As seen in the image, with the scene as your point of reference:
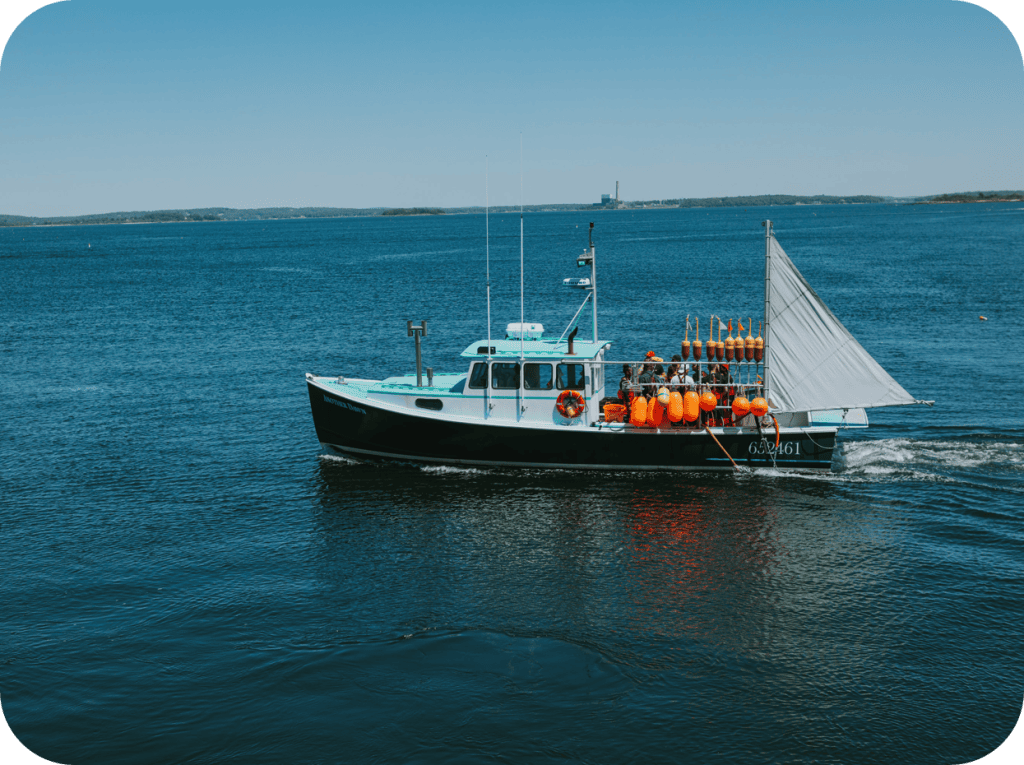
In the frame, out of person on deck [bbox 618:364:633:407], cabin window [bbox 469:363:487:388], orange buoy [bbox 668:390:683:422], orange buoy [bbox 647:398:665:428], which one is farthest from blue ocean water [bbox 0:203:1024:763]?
cabin window [bbox 469:363:487:388]

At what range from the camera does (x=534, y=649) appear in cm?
1381

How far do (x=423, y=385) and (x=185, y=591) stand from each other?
9.30 metres

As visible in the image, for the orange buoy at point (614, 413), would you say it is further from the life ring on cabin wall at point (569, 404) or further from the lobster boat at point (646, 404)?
the life ring on cabin wall at point (569, 404)

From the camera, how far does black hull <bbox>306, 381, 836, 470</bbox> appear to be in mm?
21750

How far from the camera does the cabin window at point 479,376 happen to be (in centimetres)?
2238

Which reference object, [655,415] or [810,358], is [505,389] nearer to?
[655,415]

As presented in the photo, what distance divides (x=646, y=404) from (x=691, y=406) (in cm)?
116

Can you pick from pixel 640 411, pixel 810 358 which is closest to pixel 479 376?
pixel 640 411

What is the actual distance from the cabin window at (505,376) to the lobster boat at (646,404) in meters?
0.03

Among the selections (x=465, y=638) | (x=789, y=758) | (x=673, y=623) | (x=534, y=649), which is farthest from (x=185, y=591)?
(x=789, y=758)

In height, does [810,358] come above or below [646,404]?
above

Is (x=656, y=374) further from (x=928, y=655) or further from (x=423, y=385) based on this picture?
(x=928, y=655)

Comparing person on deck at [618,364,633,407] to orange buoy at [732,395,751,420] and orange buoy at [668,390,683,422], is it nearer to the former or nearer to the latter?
orange buoy at [668,390,683,422]

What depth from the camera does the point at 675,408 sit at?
70.8 feet
